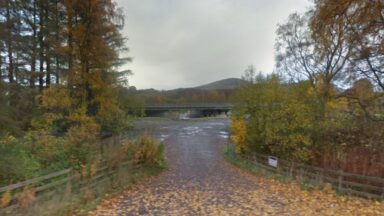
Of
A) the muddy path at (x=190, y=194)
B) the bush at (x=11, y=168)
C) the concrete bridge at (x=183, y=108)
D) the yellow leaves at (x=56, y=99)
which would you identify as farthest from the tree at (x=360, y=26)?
the concrete bridge at (x=183, y=108)

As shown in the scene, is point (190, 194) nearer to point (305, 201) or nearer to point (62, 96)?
point (305, 201)

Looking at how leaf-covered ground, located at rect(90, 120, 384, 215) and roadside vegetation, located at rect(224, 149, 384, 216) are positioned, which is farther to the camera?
leaf-covered ground, located at rect(90, 120, 384, 215)

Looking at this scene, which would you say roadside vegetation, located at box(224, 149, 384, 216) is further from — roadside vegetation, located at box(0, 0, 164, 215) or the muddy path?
roadside vegetation, located at box(0, 0, 164, 215)

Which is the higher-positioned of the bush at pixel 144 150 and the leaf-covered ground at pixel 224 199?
the bush at pixel 144 150

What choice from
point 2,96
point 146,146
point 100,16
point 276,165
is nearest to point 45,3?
point 100,16

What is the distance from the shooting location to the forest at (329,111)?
12781 mm

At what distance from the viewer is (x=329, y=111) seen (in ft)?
63.6

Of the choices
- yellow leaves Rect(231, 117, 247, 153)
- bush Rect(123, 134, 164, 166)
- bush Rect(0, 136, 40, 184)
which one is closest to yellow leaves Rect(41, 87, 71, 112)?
bush Rect(123, 134, 164, 166)

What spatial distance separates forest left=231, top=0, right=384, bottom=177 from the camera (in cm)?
1278

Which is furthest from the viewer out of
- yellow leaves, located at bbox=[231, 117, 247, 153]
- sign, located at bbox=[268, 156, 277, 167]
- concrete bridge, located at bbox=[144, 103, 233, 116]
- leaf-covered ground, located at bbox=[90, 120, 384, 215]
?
concrete bridge, located at bbox=[144, 103, 233, 116]

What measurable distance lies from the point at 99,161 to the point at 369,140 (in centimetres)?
1209

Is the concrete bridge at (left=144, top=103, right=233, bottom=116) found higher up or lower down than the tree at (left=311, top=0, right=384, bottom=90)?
lower down

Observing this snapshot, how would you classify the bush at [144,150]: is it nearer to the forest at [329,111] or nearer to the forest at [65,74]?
the forest at [65,74]

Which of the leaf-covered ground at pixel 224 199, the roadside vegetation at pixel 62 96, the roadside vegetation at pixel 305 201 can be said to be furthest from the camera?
the roadside vegetation at pixel 62 96
